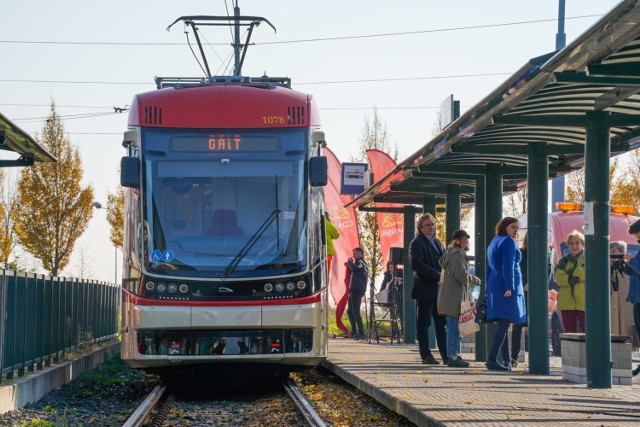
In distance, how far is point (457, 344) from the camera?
18.0 meters

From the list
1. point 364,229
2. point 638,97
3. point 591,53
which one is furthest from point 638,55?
point 364,229

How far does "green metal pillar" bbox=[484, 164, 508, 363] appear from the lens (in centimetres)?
1859

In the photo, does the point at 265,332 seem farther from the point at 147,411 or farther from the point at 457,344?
the point at 457,344

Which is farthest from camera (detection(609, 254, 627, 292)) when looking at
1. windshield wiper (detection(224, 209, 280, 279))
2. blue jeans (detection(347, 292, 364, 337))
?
blue jeans (detection(347, 292, 364, 337))

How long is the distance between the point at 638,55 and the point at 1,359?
6.95 m

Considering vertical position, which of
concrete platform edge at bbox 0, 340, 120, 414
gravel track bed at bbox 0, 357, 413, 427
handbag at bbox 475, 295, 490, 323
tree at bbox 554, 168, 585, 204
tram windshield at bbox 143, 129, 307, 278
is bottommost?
gravel track bed at bbox 0, 357, 413, 427

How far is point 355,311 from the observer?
2698 centimetres

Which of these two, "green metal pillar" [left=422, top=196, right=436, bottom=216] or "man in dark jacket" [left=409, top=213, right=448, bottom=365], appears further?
"green metal pillar" [left=422, top=196, right=436, bottom=216]

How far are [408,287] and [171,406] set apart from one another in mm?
10388

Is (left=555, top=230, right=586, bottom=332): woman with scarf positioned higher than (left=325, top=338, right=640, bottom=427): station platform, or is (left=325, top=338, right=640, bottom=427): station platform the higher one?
(left=555, top=230, right=586, bottom=332): woman with scarf

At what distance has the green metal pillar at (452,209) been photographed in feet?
71.9

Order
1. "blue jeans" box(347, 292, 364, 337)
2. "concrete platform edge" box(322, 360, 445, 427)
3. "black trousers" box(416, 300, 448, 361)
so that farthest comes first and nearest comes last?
"blue jeans" box(347, 292, 364, 337) → "black trousers" box(416, 300, 448, 361) → "concrete platform edge" box(322, 360, 445, 427)

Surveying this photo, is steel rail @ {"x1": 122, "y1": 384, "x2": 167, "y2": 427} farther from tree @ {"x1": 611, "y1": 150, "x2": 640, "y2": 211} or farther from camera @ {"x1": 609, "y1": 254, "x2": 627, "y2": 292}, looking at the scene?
tree @ {"x1": 611, "y1": 150, "x2": 640, "y2": 211}

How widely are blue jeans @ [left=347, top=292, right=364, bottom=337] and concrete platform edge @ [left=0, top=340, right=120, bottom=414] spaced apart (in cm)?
572
